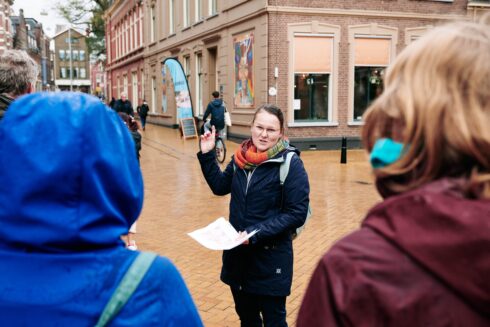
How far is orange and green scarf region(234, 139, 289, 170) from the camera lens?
10.2 feet

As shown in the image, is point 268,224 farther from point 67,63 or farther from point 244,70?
point 67,63

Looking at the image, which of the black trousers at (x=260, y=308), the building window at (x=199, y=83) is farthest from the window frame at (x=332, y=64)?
the black trousers at (x=260, y=308)

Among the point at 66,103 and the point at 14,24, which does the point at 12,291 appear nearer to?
the point at 66,103

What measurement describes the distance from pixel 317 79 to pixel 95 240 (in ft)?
55.2

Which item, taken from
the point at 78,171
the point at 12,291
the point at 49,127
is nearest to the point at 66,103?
the point at 49,127

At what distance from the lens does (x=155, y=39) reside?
32469mm

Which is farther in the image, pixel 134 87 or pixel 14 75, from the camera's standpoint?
pixel 134 87

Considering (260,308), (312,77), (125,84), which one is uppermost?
(125,84)

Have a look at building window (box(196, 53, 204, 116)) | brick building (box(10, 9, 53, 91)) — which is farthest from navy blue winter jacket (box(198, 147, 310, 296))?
brick building (box(10, 9, 53, 91))

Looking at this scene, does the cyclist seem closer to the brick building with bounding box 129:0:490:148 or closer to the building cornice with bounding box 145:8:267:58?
the brick building with bounding box 129:0:490:148

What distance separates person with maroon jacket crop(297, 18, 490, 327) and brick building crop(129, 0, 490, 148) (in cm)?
1525

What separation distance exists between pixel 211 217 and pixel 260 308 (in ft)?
15.2

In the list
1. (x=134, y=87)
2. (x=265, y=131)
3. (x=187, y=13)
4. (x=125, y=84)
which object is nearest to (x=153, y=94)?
(x=134, y=87)

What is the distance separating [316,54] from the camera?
1725 centimetres
